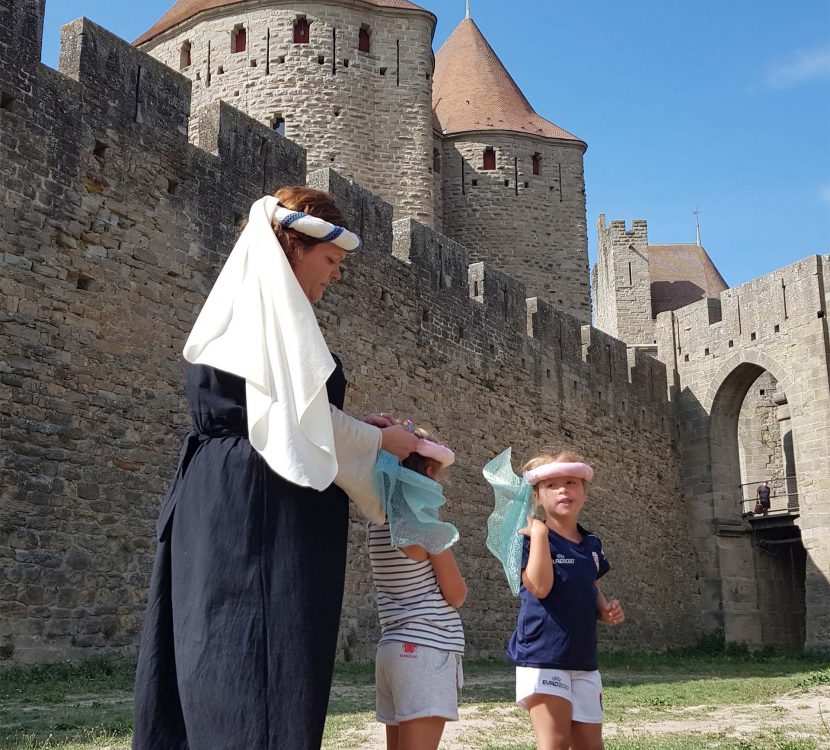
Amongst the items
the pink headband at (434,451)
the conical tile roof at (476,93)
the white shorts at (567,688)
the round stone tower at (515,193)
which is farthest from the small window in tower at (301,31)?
the pink headband at (434,451)

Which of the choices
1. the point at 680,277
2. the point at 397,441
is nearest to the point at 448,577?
the point at 397,441

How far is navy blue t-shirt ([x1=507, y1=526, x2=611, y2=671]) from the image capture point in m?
3.73

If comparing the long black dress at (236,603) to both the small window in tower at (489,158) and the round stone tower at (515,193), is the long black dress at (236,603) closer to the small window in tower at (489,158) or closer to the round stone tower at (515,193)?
the round stone tower at (515,193)

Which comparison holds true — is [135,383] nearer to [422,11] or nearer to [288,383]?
[288,383]

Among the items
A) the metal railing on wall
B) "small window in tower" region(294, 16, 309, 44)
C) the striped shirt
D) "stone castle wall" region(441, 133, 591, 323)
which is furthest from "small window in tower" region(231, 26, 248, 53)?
the striped shirt

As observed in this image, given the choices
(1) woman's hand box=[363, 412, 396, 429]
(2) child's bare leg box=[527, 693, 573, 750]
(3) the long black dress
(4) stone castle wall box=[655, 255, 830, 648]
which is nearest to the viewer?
(3) the long black dress

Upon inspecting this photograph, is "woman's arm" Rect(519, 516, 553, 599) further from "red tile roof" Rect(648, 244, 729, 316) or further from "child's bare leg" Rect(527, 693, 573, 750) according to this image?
"red tile roof" Rect(648, 244, 729, 316)

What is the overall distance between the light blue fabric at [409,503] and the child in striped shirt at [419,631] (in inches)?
1.4

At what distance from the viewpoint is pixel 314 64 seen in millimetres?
19594

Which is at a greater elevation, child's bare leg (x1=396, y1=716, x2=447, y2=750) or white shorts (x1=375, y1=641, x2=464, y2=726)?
white shorts (x1=375, y1=641, x2=464, y2=726)

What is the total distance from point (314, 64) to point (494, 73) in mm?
8308

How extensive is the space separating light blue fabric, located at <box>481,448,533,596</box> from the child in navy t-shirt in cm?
4

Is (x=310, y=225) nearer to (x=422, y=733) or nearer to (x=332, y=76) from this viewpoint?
(x=422, y=733)

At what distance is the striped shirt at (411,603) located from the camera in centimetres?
308
